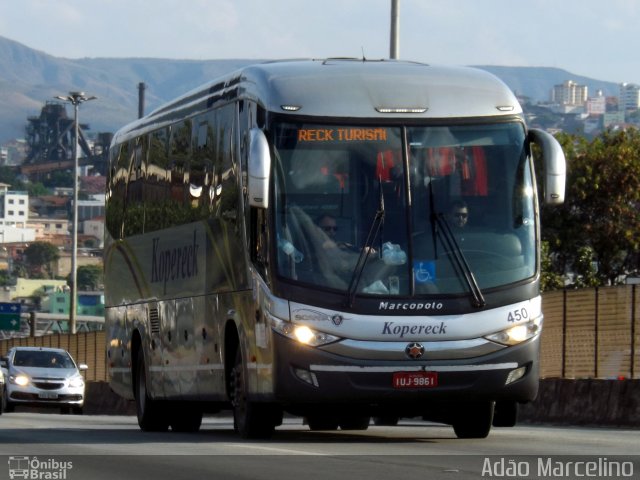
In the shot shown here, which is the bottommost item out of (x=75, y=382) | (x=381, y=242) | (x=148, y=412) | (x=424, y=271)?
(x=75, y=382)

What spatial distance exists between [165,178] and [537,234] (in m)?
6.26

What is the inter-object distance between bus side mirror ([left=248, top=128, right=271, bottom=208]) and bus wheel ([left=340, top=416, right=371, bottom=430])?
5623 millimetres

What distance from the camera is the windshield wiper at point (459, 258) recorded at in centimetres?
1667

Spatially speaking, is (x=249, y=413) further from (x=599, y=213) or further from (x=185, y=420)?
(x=599, y=213)

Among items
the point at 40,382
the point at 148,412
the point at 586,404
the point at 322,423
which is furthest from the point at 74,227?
the point at 322,423

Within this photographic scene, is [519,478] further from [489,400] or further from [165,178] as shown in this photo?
[165,178]

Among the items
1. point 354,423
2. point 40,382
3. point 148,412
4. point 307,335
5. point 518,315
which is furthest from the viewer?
point 40,382

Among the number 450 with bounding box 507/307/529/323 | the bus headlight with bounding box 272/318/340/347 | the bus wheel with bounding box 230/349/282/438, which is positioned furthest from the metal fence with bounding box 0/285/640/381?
the bus headlight with bounding box 272/318/340/347

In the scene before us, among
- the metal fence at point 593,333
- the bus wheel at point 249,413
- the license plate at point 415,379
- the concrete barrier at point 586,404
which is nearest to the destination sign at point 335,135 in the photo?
the license plate at point 415,379

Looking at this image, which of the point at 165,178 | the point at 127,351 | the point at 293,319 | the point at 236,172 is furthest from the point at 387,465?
the point at 127,351

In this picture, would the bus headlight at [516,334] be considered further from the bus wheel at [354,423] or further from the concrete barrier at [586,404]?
the concrete barrier at [586,404]

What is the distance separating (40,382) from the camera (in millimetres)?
39031

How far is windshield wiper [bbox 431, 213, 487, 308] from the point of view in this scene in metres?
16.7

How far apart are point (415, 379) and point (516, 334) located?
105 centimetres
